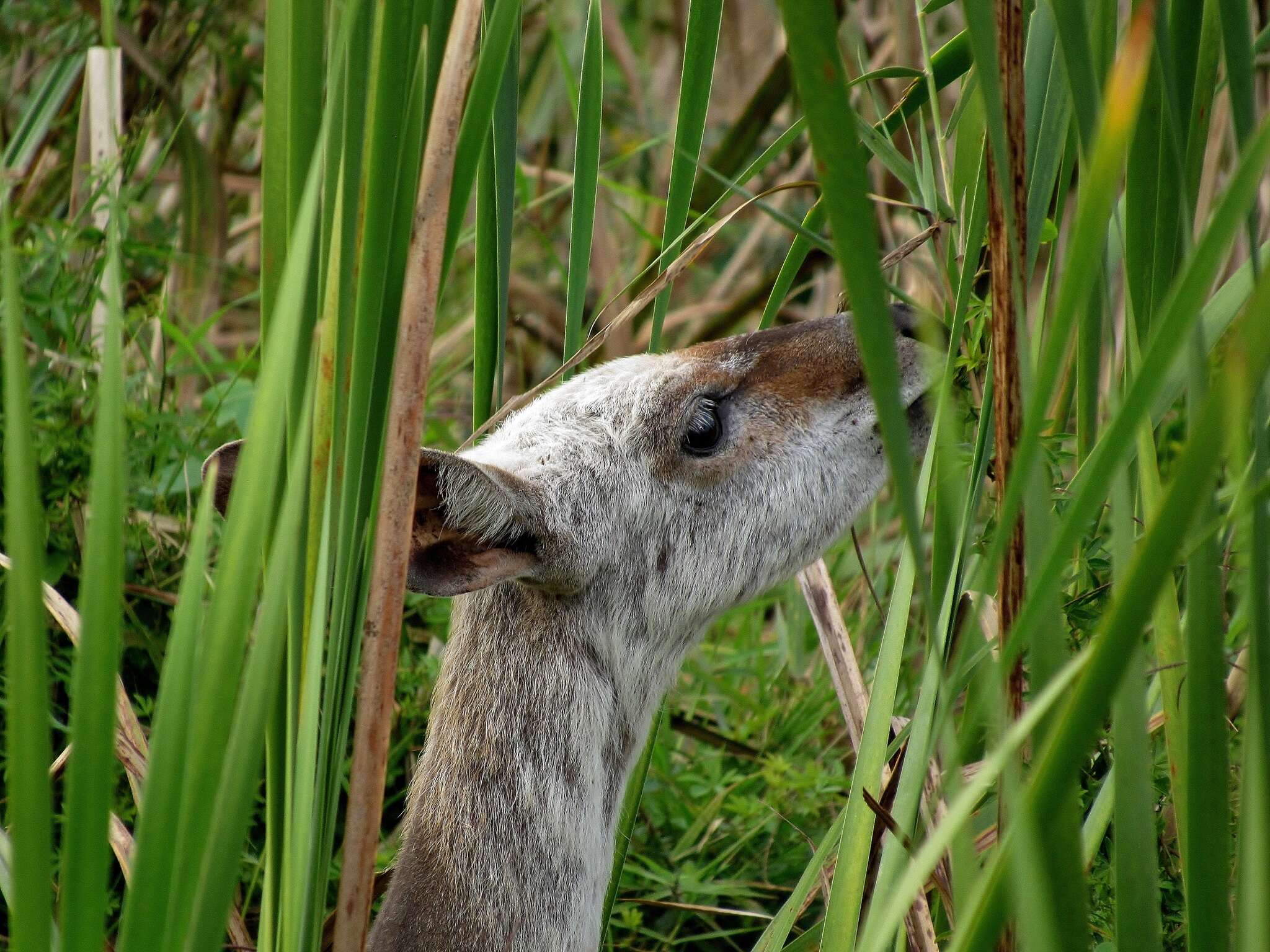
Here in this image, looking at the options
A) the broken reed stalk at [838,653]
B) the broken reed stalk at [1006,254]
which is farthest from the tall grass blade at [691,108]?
the broken reed stalk at [838,653]

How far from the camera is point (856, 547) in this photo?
→ 2271 mm

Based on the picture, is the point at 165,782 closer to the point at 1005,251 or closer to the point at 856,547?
the point at 1005,251

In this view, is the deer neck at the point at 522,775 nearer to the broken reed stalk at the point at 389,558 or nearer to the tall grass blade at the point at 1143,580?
the broken reed stalk at the point at 389,558

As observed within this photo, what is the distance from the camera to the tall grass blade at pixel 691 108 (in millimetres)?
1790

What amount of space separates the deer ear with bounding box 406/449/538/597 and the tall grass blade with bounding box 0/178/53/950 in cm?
90

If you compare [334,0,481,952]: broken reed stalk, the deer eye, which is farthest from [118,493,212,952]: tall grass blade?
the deer eye

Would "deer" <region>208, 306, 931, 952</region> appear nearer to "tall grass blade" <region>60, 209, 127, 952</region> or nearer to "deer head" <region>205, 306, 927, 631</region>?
"deer head" <region>205, 306, 927, 631</region>

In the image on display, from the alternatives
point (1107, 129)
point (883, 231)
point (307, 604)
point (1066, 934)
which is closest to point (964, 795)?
point (1066, 934)

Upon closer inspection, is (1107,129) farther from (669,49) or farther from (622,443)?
(669,49)

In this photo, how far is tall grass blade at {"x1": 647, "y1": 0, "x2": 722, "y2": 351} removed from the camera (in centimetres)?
179

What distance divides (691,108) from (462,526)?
0.72 m

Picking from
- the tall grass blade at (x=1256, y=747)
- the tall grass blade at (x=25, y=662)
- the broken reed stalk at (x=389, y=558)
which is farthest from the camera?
the broken reed stalk at (x=389, y=558)

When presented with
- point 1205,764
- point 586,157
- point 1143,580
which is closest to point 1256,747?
point 1205,764

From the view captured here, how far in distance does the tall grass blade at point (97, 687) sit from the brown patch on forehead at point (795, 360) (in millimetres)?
1468
